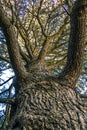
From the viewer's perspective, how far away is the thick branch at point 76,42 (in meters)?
2.24

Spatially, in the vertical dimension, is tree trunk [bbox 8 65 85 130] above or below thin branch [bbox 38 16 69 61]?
below

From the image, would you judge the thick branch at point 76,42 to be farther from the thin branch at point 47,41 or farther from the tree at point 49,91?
the thin branch at point 47,41

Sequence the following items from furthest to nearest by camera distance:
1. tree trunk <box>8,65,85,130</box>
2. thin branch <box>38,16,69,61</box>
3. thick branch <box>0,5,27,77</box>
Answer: thin branch <box>38,16,69,61</box> → thick branch <box>0,5,27,77</box> → tree trunk <box>8,65,85,130</box>

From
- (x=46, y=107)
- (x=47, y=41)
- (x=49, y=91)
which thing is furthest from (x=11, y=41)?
(x=47, y=41)

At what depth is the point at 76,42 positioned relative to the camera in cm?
243

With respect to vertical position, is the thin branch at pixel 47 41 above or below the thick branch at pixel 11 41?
above

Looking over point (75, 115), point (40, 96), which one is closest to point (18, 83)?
point (40, 96)

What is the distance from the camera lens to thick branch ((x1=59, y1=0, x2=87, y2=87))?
224cm

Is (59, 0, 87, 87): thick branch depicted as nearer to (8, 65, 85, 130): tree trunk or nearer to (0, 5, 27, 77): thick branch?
(8, 65, 85, 130): tree trunk

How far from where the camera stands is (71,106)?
251cm

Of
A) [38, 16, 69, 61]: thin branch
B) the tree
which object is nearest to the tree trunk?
the tree

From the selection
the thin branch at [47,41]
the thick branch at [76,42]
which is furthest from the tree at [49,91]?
the thin branch at [47,41]

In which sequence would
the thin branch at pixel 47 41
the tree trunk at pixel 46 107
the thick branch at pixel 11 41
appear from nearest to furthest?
the tree trunk at pixel 46 107 < the thick branch at pixel 11 41 < the thin branch at pixel 47 41

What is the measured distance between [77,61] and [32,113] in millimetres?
659
